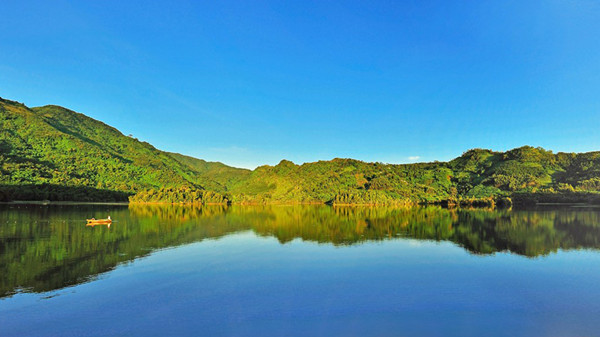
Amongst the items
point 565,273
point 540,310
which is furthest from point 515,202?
point 540,310

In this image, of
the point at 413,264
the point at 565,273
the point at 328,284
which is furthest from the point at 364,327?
the point at 565,273

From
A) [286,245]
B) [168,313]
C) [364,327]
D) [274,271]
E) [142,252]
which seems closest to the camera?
[364,327]

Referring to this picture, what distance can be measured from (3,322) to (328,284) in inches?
743

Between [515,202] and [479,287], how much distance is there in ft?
621

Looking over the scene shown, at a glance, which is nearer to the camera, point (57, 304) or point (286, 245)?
point (57, 304)

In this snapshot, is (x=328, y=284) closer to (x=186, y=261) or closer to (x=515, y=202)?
(x=186, y=261)

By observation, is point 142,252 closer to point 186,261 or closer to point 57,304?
point 186,261

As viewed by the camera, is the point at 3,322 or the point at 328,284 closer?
the point at 3,322

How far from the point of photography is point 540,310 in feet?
60.0

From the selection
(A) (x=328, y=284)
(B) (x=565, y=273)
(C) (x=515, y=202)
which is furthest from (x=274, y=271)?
(C) (x=515, y=202)

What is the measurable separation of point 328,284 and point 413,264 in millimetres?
11524

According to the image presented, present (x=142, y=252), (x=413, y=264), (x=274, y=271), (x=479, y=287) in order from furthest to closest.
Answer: (x=142, y=252), (x=413, y=264), (x=274, y=271), (x=479, y=287)

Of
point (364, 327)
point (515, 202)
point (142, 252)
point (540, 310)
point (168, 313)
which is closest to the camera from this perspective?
point (364, 327)

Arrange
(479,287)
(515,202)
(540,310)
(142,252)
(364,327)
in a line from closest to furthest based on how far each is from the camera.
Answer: (364,327)
(540,310)
(479,287)
(142,252)
(515,202)
